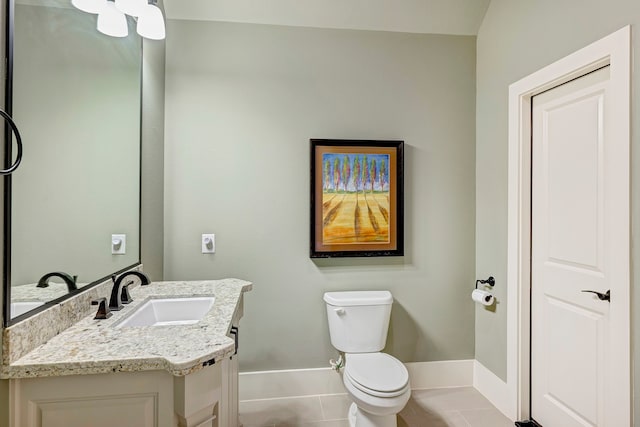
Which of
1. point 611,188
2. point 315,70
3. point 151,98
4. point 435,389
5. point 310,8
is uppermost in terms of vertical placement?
point 310,8

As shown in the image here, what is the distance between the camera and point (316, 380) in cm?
230

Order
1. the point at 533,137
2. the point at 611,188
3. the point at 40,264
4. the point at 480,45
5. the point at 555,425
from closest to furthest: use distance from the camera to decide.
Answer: the point at 40,264 < the point at 611,188 < the point at 555,425 < the point at 533,137 < the point at 480,45

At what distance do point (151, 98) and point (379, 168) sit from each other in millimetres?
1482

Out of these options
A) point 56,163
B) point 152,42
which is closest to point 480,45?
point 152,42

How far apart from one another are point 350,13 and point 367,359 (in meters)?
2.22

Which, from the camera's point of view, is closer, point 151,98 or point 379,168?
point 151,98

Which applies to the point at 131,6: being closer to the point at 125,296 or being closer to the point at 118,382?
the point at 125,296

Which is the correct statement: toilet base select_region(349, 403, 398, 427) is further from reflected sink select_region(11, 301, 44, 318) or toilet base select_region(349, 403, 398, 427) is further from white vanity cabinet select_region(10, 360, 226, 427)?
reflected sink select_region(11, 301, 44, 318)

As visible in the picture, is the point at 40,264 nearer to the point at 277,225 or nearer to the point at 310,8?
the point at 277,225

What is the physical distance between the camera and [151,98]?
2.00 meters

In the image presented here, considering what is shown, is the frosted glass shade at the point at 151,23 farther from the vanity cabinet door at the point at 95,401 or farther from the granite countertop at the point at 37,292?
the vanity cabinet door at the point at 95,401

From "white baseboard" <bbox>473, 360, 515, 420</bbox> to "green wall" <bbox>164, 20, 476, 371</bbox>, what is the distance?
0.13 m

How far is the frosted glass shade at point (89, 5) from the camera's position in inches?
52.1

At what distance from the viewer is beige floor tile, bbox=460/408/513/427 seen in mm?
2012
